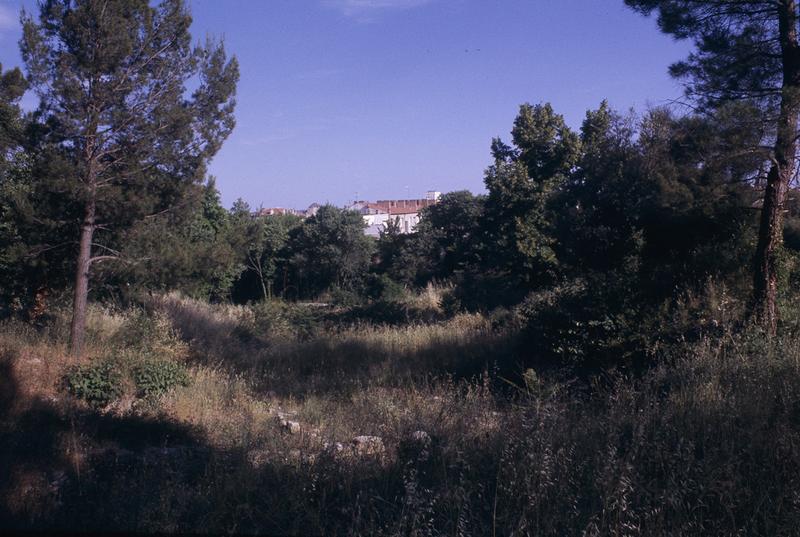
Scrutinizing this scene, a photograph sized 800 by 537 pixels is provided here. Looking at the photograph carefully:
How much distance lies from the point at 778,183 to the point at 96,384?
367 inches

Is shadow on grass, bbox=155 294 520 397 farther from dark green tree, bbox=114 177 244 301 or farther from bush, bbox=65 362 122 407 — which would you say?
bush, bbox=65 362 122 407

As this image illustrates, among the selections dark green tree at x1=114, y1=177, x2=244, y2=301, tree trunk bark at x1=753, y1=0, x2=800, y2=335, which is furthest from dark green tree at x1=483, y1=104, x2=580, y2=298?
tree trunk bark at x1=753, y1=0, x2=800, y2=335

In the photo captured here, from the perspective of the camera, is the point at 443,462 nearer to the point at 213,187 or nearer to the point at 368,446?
the point at 368,446

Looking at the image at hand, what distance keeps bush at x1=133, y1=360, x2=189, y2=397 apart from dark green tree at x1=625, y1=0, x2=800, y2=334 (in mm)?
7738

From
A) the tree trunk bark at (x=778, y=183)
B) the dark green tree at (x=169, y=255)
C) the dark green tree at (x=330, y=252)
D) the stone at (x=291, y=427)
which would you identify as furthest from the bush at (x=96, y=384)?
Answer: the dark green tree at (x=330, y=252)

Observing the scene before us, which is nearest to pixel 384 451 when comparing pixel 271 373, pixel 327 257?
pixel 271 373

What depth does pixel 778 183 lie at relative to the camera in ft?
29.0

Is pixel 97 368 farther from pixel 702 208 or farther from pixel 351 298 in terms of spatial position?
pixel 351 298

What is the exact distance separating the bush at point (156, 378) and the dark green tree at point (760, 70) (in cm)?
774

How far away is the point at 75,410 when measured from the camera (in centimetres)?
752

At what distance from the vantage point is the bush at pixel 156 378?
357 inches

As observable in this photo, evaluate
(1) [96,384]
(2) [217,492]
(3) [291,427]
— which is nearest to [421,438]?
(2) [217,492]

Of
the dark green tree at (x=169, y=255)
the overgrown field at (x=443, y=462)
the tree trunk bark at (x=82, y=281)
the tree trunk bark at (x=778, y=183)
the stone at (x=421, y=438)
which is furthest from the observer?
the dark green tree at (x=169, y=255)

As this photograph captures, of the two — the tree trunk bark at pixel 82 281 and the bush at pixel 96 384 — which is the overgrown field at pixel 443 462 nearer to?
the bush at pixel 96 384
